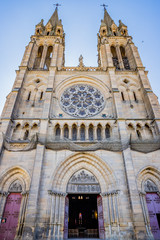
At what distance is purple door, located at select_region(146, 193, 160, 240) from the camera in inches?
388

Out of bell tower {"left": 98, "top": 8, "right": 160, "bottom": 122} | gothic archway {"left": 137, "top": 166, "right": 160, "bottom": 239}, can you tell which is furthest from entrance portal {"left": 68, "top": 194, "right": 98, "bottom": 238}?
bell tower {"left": 98, "top": 8, "right": 160, "bottom": 122}

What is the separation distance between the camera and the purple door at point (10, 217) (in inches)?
378

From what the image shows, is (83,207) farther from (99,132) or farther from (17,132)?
(17,132)

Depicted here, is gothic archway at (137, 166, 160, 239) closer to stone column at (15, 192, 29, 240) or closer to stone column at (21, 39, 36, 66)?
stone column at (15, 192, 29, 240)

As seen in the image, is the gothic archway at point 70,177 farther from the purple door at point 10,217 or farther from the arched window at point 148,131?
the arched window at point 148,131

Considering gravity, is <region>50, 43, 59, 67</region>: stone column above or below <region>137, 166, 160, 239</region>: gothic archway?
above

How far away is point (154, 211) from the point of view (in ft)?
34.3

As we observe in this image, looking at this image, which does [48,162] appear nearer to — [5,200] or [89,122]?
[5,200]

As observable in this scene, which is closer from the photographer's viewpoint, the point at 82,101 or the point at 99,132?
the point at 99,132

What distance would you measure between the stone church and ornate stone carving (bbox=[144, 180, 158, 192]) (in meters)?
0.01

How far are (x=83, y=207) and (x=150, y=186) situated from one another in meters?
9.02

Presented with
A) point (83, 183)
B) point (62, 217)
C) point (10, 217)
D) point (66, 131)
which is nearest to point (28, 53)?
point (66, 131)

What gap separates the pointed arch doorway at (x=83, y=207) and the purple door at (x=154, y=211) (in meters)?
3.24

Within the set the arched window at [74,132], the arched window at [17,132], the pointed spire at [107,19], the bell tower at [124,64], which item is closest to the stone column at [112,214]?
the arched window at [74,132]
